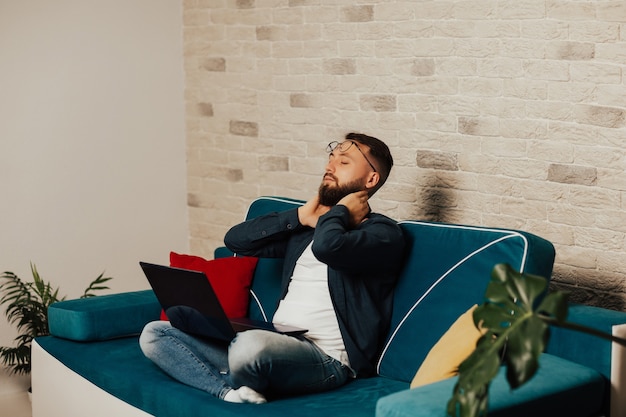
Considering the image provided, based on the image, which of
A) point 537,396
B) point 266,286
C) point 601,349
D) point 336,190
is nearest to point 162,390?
point 266,286

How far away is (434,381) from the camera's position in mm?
2830

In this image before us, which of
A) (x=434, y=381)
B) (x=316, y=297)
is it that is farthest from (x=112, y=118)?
(x=434, y=381)

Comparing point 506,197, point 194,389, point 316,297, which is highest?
point 506,197

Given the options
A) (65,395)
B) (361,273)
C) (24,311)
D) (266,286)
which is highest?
(361,273)

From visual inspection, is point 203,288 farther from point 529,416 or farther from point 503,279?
point 503,279

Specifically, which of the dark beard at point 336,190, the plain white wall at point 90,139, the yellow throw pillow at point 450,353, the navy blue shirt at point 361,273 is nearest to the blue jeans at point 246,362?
the navy blue shirt at point 361,273

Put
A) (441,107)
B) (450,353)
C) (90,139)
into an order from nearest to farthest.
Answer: (450,353) → (441,107) → (90,139)

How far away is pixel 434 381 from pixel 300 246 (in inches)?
38.1

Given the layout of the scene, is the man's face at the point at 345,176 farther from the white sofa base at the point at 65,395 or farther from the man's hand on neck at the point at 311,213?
the white sofa base at the point at 65,395

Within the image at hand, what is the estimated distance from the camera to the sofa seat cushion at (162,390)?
2945mm

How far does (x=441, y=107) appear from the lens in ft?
13.2

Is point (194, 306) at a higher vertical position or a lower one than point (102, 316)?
higher

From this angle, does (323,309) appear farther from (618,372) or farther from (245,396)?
(618,372)

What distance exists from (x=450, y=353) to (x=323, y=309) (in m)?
0.64
